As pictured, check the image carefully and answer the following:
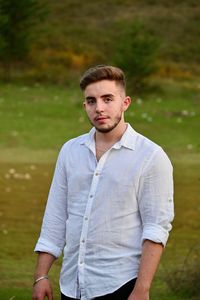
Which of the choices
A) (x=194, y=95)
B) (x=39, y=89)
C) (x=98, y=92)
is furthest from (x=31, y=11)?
(x=98, y=92)

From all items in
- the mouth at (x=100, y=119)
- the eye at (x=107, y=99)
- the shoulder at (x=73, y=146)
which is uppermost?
the eye at (x=107, y=99)

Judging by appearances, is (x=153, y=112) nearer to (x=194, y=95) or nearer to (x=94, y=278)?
(x=194, y=95)

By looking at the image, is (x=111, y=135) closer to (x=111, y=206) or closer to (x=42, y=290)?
(x=111, y=206)

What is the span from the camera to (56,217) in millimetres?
3801

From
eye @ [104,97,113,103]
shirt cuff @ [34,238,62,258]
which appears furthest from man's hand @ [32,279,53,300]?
eye @ [104,97,113,103]

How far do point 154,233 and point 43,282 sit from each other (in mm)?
473

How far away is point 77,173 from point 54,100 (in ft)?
99.7

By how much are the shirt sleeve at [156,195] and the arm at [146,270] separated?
6 centimetres

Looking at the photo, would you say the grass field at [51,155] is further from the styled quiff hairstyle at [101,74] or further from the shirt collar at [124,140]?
the styled quiff hairstyle at [101,74]

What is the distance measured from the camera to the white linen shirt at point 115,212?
3635 millimetres

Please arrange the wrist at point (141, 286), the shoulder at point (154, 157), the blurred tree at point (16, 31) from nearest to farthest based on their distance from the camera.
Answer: the wrist at point (141, 286), the shoulder at point (154, 157), the blurred tree at point (16, 31)

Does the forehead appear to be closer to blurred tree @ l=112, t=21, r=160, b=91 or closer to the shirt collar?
the shirt collar

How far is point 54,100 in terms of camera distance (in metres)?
34.0

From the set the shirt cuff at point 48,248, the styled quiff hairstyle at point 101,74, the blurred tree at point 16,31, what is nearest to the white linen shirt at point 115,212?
the shirt cuff at point 48,248
